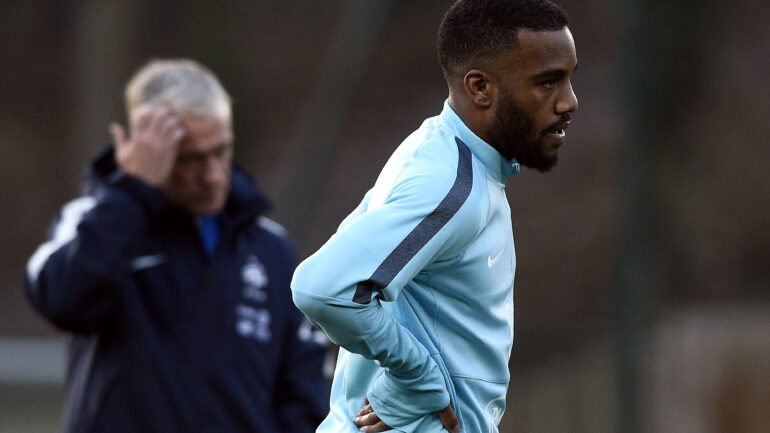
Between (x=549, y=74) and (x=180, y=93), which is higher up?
(x=549, y=74)

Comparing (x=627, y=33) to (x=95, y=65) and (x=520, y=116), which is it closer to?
(x=520, y=116)

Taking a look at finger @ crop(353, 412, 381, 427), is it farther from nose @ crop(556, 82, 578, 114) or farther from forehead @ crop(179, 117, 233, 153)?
Answer: forehead @ crop(179, 117, 233, 153)

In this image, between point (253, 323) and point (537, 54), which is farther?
point (253, 323)

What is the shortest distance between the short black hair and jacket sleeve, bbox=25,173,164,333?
1418 mm

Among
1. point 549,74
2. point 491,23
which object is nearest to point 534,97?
point 549,74

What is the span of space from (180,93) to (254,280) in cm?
62

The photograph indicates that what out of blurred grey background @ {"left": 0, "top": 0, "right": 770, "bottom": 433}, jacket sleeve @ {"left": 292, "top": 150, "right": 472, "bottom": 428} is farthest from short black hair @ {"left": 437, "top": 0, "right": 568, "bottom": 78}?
blurred grey background @ {"left": 0, "top": 0, "right": 770, "bottom": 433}

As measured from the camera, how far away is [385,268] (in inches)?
71.3

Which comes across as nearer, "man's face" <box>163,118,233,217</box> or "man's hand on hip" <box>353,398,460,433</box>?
"man's hand on hip" <box>353,398,460,433</box>

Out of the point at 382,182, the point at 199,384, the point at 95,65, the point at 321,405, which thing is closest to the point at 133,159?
the point at 199,384

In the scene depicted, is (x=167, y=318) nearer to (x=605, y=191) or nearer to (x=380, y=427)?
(x=380, y=427)

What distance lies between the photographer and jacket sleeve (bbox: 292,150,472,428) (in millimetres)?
1810

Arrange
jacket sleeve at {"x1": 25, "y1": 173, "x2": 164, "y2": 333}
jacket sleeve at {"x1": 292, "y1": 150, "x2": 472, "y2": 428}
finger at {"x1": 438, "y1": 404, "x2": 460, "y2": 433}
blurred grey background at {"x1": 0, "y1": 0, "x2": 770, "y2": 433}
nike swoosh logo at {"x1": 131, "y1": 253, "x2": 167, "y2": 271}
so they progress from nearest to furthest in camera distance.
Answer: jacket sleeve at {"x1": 292, "y1": 150, "x2": 472, "y2": 428} < finger at {"x1": 438, "y1": 404, "x2": 460, "y2": 433} < jacket sleeve at {"x1": 25, "y1": 173, "x2": 164, "y2": 333} < nike swoosh logo at {"x1": 131, "y1": 253, "x2": 167, "y2": 271} < blurred grey background at {"x1": 0, "y1": 0, "x2": 770, "y2": 433}

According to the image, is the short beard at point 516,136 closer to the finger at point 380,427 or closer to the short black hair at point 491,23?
the short black hair at point 491,23
